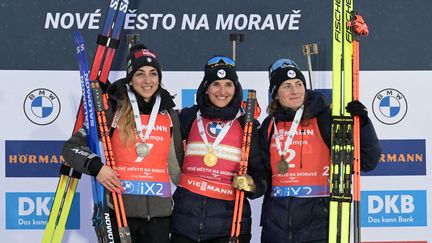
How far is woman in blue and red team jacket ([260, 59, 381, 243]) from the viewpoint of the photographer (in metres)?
3.75

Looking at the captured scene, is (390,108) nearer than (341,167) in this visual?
No

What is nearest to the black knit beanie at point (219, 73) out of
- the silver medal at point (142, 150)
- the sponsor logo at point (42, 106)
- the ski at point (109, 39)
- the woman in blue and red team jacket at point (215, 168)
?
the woman in blue and red team jacket at point (215, 168)

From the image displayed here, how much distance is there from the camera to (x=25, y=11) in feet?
16.0

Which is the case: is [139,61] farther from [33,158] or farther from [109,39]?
[33,158]

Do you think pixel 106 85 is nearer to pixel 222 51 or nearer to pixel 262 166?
pixel 222 51

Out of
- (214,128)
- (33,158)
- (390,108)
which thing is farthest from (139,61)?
(390,108)

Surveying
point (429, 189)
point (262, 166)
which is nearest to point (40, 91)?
point (262, 166)

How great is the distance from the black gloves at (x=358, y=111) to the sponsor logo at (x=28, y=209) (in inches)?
85.1

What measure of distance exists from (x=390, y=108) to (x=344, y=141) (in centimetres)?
139

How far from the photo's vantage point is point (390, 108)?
16.5 ft

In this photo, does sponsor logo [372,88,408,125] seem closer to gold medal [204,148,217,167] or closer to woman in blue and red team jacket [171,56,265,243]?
woman in blue and red team jacket [171,56,265,243]

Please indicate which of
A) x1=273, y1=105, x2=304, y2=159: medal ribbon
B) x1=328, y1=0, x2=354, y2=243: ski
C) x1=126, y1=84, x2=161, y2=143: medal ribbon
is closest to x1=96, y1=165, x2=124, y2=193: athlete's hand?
x1=126, y1=84, x2=161, y2=143: medal ribbon

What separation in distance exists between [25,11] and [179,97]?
1222 millimetres

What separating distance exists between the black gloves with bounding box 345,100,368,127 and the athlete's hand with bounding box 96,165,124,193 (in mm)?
1302
